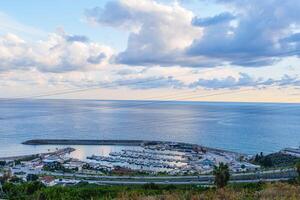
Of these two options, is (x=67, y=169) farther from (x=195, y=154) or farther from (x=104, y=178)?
(x=195, y=154)

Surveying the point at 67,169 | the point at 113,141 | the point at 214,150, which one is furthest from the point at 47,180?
the point at 113,141

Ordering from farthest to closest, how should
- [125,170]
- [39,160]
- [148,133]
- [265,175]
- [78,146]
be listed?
1. [148,133]
2. [78,146]
3. [39,160]
4. [125,170]
5. [265,175]

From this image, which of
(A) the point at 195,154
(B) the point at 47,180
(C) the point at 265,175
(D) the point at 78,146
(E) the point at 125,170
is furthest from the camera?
(D) the point at 78,146

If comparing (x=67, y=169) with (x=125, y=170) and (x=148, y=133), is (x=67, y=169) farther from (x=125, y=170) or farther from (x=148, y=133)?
(x=148, y=133)

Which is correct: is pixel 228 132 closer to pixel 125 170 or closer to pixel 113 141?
pixel 113 141

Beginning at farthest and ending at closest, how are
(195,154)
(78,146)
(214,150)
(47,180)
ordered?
(78,146), (214,150), (195,154), (47,180)

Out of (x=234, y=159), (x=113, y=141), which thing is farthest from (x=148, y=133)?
(x=234, y=159)

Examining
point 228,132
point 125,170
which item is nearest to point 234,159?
point 125,170

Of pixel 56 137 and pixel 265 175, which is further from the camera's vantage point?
pixel 56 137

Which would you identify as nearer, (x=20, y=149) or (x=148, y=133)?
(x=20, y=149)

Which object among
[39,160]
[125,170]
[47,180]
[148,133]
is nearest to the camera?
[47,180]
